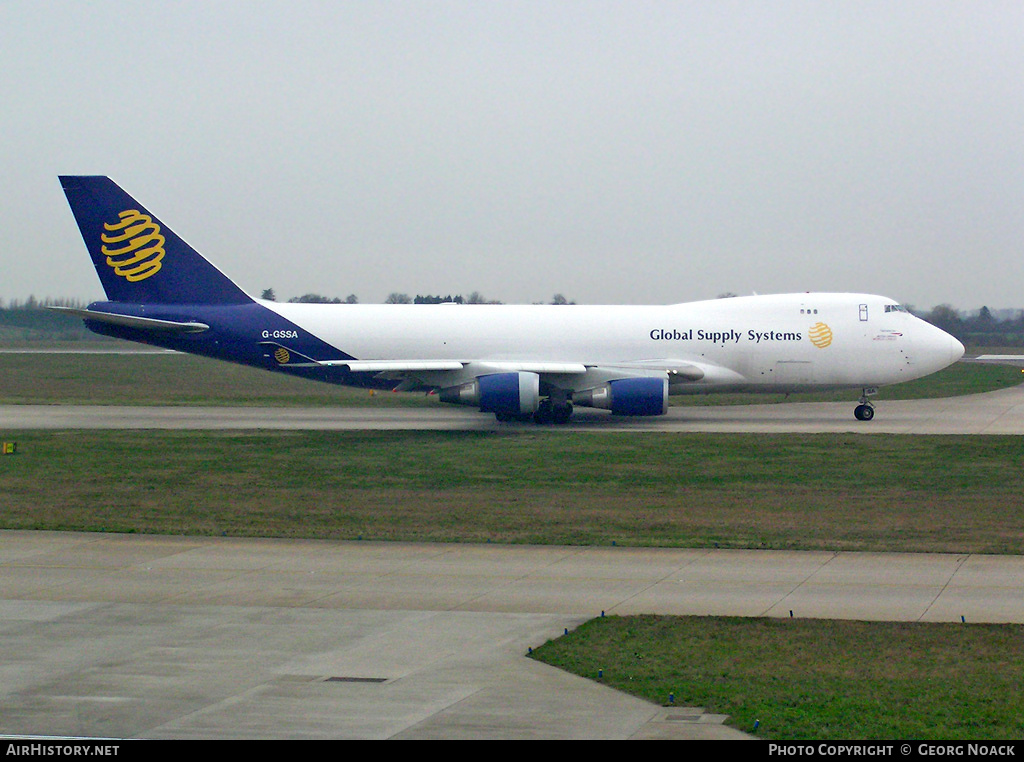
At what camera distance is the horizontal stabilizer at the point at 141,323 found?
3778cm

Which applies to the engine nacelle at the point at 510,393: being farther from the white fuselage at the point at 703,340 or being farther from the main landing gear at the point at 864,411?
the main landing gear at the point at 864,411

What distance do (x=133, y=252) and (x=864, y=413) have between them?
25.2m

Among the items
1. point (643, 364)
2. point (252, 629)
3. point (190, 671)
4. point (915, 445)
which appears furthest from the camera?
point (643, 364)

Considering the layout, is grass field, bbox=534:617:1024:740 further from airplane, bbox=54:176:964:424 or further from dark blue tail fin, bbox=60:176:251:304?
dark blue tail fin, bbox=60:176:251:304

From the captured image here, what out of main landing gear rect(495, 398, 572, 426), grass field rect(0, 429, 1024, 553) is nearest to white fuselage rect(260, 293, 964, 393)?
main landing gear rect(495, 398, 572, 426)

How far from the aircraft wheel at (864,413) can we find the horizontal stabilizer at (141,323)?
872 inches

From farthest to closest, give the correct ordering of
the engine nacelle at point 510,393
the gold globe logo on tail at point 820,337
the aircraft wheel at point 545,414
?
1. the gold globe logo on tail at point 820,337
2. the aircraft wheel at point 545,414
3. the engine nacelle at point 510,393

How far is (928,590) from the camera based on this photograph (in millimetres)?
14742

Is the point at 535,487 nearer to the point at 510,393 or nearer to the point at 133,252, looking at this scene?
the point at 510,393

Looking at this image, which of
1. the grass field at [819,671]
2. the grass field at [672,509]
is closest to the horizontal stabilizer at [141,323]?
the grass field at [672,509]

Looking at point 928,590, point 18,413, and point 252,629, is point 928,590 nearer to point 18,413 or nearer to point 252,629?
point 252,629
